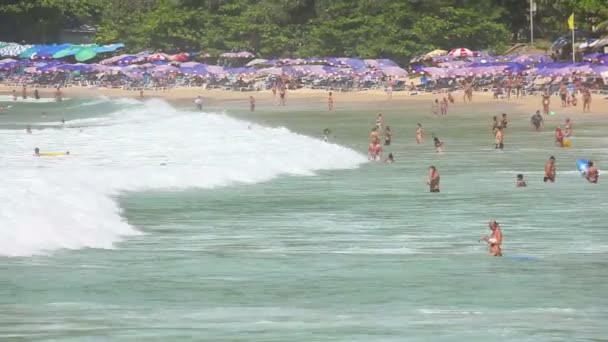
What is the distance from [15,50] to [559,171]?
333 ft

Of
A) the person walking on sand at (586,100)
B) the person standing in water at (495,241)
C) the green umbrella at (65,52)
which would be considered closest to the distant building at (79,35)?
the green umbrella at (65,52)

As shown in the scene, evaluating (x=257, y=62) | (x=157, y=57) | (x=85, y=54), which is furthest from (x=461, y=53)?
(x=85, y=54)

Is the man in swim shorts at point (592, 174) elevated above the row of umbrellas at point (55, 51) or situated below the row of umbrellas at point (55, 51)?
below

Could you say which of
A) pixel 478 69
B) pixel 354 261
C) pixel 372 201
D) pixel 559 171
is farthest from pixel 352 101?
pixel 354 261

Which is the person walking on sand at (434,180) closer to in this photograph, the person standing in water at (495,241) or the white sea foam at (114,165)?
the white sea foam at (114,165)

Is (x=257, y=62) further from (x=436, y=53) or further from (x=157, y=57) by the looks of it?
(x=436, y=53)

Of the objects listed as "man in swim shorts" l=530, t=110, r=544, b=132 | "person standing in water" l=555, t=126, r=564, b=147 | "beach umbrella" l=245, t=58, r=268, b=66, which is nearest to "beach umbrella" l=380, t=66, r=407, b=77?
"beach umbrella" l=245, t=58, r=268, b=66

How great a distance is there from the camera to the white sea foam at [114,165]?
31.7m

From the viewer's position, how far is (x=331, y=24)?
113 m

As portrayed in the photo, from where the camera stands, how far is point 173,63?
12038 cm

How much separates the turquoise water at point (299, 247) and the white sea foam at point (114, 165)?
0.33 feet

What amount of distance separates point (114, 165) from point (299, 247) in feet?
67.9

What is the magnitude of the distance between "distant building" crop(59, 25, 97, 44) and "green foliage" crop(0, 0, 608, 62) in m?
14.4

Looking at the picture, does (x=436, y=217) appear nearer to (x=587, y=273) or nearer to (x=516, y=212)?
(x=516, y=212)
